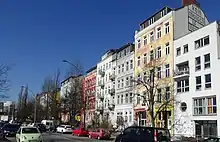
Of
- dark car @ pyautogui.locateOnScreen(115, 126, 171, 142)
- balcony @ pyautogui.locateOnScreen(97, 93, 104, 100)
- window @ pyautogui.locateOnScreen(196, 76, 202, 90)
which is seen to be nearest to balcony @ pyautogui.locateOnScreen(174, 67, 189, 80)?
window @ pyautogui.locateOnScreen(196, 76, 202, 90)

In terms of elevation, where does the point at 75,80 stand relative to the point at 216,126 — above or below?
above

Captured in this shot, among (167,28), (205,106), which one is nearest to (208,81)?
(205,106)

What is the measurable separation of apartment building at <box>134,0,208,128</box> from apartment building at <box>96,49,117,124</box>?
45.4 ft

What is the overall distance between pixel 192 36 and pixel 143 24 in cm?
1694

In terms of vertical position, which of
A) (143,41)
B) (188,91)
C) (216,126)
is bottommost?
(216,126)

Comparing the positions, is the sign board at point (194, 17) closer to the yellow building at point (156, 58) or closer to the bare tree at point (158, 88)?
the yellow building at point (156, 58)

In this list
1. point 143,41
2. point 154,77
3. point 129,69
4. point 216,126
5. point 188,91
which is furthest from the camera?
point 129,69

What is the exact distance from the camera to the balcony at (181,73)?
4834cm

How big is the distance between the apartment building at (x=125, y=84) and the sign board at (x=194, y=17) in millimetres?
14592

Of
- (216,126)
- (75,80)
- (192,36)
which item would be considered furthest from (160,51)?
(75,80)

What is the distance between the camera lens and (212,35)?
4422cm

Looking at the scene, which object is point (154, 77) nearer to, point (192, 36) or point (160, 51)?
point (160, 51)

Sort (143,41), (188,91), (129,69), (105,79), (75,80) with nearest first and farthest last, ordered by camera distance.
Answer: (188,91)
(143,41)
(129,69)
(75,80)
(105,79)

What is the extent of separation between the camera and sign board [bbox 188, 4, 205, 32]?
2196 inches
